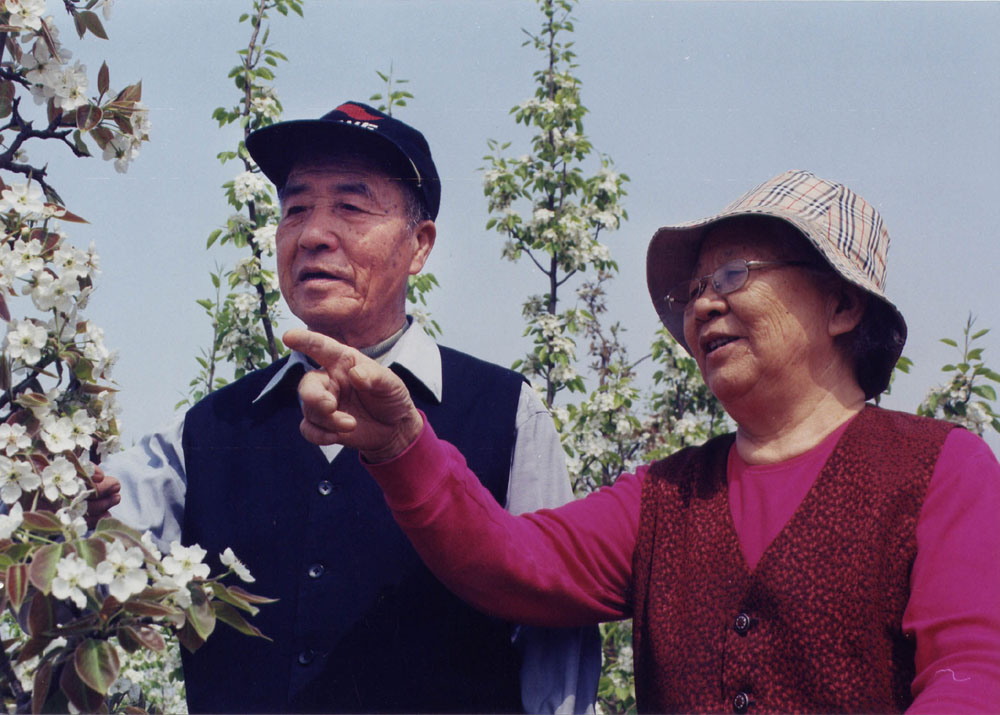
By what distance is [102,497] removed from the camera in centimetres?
183

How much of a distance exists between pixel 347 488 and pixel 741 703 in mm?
888

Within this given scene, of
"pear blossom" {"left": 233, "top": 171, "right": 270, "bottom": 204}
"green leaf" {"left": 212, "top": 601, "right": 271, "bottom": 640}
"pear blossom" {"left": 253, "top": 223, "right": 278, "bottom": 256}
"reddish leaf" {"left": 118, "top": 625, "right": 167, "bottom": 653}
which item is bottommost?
"reddish leaf" {"left": 118, "top": 625, "right": 167, "bottom": 653}

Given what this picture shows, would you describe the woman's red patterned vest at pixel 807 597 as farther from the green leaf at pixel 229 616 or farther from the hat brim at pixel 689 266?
the green leaf at pixel 229 616

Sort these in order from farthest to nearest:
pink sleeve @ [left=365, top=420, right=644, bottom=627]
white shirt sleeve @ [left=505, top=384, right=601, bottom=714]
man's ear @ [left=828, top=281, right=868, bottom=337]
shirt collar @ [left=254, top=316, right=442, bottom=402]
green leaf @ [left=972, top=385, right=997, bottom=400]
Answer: green leaf @ [left=972, top=385, right=997, bottom=400]
shirt collar @ [left=254, top=316, right=442, bottom=402]
white shirt sleeve @ [left=505, top=384, right=601, bottom=714]
man's ear @ [left=828, top=281, right=868, bottom=337]
pink sleeve @ [left=365, top=420, right=644, bottom=627]

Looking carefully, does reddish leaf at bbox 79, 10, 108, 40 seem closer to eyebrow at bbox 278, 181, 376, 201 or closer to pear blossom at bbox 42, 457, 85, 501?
eyebrow at bbox 278, 181, 376, 201

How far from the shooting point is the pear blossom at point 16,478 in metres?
1.54

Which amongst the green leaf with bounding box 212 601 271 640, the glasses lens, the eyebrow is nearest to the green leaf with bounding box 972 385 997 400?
the glasses lens

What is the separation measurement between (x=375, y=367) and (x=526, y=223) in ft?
11.1

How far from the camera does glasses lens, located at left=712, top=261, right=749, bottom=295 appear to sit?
1905mm

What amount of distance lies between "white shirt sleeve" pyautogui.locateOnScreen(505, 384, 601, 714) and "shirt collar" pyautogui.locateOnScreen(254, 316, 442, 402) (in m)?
0.20

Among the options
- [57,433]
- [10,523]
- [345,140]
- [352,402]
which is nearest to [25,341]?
[57,433]

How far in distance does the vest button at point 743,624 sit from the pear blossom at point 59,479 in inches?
43.1

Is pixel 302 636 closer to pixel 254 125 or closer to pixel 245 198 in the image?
pixel 245 198

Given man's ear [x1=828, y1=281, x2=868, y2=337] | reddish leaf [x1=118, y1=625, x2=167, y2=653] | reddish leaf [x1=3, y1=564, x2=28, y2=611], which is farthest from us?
man's ear [x1=828, y1=281, x2=868, y2=337]
